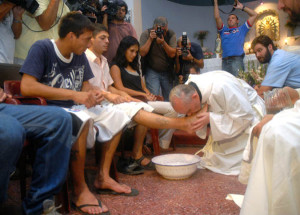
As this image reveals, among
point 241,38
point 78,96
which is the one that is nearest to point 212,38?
point 241,38

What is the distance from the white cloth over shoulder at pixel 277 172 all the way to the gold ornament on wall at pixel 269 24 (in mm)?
8651

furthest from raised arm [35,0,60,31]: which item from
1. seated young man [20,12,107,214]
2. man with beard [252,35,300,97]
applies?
man with beard [252,35,300,97]

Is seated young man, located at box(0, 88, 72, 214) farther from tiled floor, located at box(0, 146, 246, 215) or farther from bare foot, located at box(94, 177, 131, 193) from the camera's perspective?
bare foot, located at box(94, 177, 131, 193)

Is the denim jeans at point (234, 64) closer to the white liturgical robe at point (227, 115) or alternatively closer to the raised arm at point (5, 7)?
the white liturgical robe at point (227, 115)

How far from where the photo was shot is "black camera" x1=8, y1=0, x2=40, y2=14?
97.9 inches

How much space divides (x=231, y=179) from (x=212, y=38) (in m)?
8.02

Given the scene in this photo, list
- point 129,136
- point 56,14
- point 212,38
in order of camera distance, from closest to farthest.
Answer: point 56,14, point 129,136, point 212,38

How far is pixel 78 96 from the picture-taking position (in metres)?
2.02

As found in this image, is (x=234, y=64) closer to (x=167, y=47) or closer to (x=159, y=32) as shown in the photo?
(x=167, y=47)

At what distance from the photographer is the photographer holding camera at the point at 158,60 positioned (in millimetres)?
4133

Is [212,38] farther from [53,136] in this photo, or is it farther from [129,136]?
[53,136]

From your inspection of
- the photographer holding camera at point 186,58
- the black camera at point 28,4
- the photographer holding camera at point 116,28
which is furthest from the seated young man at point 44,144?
the photographer holding camera at point 186,58

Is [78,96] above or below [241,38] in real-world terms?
below

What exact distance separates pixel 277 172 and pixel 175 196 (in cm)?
108
